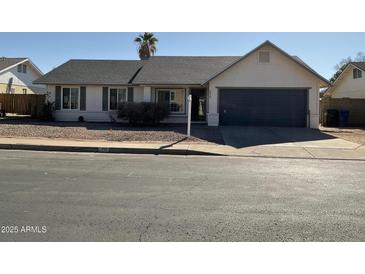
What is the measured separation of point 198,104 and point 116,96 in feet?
17.5

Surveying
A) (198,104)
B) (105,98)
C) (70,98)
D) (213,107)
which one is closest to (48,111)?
(70,98)

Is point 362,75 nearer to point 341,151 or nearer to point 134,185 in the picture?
point 341,151

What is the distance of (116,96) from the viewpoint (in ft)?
83.6

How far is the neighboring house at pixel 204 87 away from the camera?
22.0m

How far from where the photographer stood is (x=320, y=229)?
205 inches

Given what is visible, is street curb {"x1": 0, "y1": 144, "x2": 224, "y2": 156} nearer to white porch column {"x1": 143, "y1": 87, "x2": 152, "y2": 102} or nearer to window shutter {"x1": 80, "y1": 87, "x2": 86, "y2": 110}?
white porch column {"x1": 143, "y1": 87, "x2": 152, "y2": 102}

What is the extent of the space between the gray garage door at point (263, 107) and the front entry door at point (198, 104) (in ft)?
9.00

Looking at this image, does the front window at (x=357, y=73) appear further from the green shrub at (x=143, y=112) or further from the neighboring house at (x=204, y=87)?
the green shrub at (x=143, y=112)

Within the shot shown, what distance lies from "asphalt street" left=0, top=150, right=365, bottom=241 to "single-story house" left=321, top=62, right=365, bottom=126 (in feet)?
57.5

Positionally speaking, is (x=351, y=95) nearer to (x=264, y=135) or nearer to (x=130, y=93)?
(x=264, y=135)

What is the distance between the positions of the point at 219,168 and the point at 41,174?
14.5 ft

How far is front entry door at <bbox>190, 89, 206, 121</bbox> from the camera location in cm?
2512

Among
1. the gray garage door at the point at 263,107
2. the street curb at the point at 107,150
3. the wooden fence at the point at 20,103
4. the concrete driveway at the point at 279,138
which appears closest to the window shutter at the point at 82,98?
the wooden fence at the point at 20,103

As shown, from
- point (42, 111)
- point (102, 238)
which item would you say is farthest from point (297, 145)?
point (42, 111)
